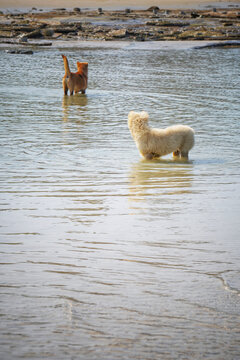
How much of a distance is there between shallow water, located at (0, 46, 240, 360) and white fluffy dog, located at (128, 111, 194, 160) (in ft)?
0.67

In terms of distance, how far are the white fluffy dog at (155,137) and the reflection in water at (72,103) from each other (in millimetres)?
3366

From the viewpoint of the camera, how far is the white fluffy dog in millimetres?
6387

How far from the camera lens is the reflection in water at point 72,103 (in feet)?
33.5

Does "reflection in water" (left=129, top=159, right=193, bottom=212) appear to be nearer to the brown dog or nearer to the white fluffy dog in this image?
the white fluffy dog

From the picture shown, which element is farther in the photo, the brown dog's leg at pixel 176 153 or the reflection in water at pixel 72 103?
the reflection in water at pixel 72 103

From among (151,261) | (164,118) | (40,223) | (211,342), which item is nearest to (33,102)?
(164,118)

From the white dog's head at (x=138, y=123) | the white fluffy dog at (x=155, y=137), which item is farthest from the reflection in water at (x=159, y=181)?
the white dog's head at (x=138, y=123)

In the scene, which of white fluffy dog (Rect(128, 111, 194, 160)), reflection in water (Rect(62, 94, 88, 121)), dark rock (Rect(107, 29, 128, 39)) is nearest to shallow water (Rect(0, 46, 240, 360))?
white fluffy dog (Rect(128, 111, 194, 160))

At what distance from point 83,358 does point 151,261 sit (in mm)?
1082

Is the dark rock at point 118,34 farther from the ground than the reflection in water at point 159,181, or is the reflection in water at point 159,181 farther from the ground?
the dark rock at point 118,34

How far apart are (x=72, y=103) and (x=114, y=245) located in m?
8.28

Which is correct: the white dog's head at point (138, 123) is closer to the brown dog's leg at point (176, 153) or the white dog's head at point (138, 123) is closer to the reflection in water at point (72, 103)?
the brown dog's leg at point (176, 153)

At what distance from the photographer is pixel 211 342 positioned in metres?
2.33

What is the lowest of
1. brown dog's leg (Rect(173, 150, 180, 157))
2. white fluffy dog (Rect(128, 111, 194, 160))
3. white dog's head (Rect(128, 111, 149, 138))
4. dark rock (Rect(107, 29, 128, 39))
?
brown dog's leg (Rect(173, 150, 180, 157))
